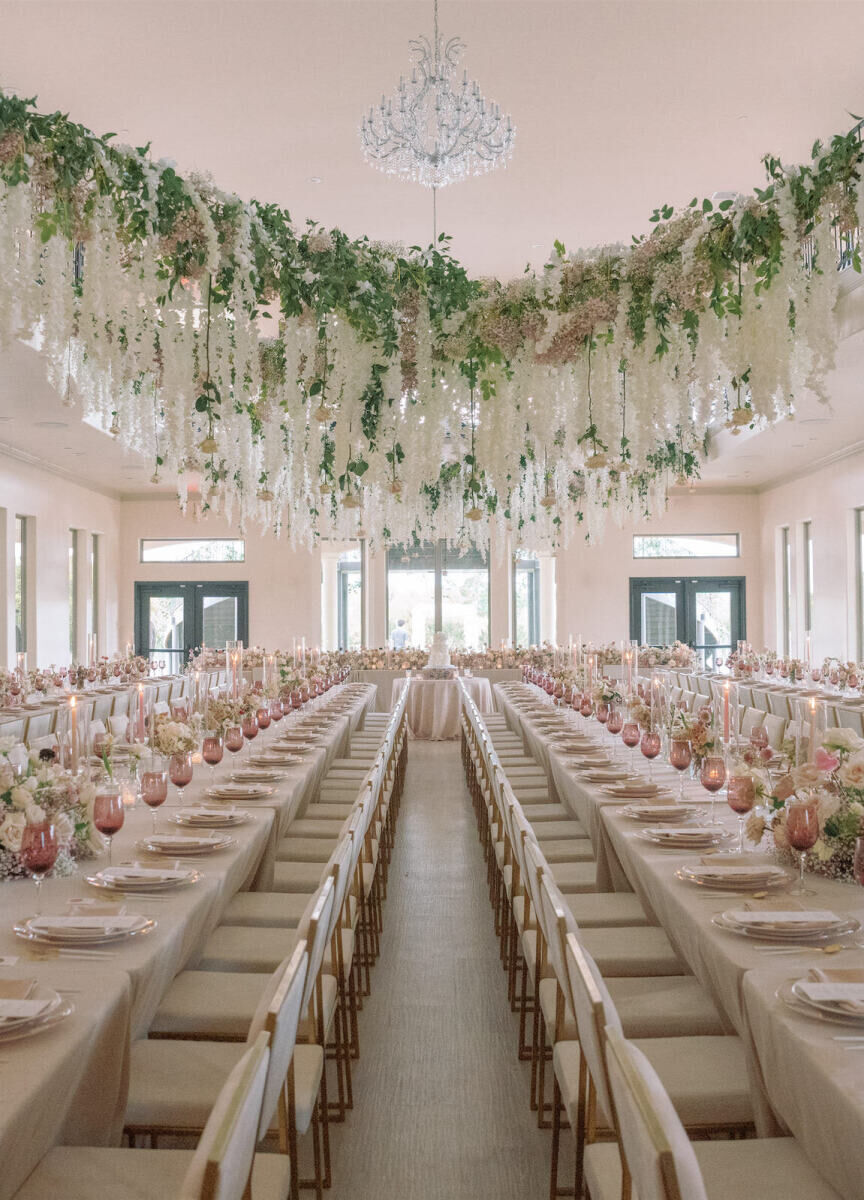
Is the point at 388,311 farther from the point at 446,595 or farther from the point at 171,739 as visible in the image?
the point at 446,595

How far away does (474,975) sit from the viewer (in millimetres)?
4059

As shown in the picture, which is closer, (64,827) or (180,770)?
(64,827)

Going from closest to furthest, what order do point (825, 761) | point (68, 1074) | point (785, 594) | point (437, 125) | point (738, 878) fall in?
point (68, 1074) < point (738, 878) < point (825, 761) < point (437, 125) < point (785, 594)

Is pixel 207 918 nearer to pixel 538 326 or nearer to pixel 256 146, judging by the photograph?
pixel 538 326

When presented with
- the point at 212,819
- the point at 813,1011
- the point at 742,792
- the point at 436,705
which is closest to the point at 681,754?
the point at 742,792

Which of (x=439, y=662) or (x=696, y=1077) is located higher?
(x=439, y=662)

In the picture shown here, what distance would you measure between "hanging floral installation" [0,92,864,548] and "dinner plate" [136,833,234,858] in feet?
6.81

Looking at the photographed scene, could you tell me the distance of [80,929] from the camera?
219 cm

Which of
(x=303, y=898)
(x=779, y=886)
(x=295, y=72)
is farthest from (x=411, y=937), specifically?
(x=295, y=72)

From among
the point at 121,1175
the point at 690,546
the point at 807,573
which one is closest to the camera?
the point at 121,1175

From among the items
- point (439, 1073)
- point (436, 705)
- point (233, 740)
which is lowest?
point (439, 1073)

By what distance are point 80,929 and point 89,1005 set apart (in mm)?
399

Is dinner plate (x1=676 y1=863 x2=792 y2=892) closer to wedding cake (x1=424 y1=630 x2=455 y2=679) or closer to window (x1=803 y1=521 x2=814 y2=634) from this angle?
wedding cake (x1=424 y1=630 x2=455 y2=679)

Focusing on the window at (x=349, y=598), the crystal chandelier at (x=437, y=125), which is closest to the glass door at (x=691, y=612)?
the window at (x=349, y=598)
